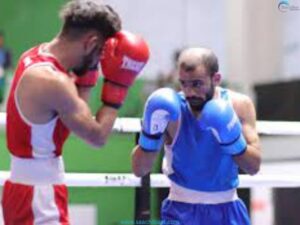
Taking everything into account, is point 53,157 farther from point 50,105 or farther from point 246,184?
point 246,184

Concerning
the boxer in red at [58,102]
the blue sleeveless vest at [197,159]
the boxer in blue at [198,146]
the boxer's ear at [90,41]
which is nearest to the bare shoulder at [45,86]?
the boxer in red at [58,102]

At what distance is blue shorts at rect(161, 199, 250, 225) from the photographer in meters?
2.60

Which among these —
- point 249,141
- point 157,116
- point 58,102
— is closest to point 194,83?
point 157,116

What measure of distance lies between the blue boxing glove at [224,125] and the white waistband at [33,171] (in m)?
0.51

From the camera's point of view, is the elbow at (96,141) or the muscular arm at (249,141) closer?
the elbow at (96,141)

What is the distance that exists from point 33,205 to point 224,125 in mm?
631

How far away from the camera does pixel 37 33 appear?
6.92m

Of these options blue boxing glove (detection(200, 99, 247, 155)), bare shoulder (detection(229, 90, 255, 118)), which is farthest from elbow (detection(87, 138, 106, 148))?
bare shoulder (detection(229, 90, 255, 118))

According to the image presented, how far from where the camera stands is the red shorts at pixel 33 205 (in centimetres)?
226

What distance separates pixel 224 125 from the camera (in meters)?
2.46

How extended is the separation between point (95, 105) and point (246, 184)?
88.8 inches

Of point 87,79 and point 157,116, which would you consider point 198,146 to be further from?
point 87,79

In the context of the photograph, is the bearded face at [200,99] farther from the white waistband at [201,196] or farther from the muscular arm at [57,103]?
the muscular arm at [57,103]

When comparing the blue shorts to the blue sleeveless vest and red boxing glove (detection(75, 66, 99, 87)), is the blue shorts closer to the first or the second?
the blue sleeveless vest
